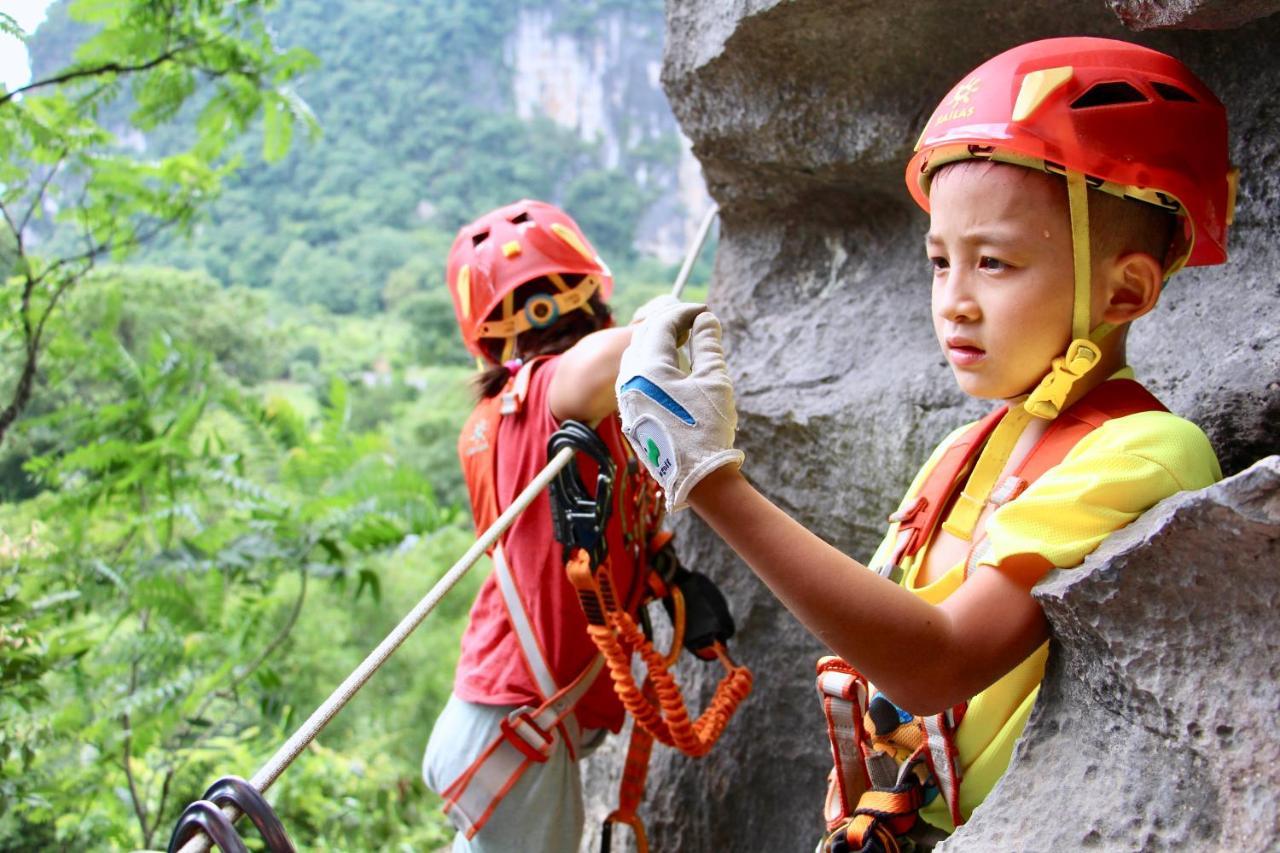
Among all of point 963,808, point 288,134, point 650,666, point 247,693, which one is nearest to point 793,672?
point 650,666

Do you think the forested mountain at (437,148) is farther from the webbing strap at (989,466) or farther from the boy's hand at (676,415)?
the webbing strap at (989,466)

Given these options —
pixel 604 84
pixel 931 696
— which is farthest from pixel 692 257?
pixel 604 84

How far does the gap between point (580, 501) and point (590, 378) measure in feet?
0.87

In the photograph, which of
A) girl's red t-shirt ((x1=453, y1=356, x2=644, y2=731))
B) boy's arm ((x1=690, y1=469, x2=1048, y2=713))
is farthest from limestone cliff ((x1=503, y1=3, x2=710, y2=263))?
boy's arm ((x1=690, y1=469, x2=1048, y2=713))

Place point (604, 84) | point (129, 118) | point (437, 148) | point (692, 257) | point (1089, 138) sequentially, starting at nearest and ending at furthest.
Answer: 1. point (1089, 138)
2. point (692, 257)
3. point (129, 118)
4. point (437, 148)
5. point (604, 84)

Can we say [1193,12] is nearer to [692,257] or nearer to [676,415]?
[676,415]

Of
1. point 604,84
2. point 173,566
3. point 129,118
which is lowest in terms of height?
point 173,566

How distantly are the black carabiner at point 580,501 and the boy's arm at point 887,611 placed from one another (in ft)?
2.94

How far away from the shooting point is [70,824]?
4.37m

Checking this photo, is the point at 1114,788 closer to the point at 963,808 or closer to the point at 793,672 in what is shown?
the point at 963,808

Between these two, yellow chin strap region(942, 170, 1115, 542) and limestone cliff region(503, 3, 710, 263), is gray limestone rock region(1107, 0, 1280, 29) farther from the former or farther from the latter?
limestone cliff region(503, 3, 710, 263)

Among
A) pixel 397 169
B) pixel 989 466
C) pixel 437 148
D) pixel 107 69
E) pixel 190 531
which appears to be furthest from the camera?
pixel 437 148

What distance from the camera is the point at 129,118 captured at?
4.52 m

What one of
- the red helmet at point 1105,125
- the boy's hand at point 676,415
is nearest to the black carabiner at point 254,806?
the boy's hand at point 676,415
